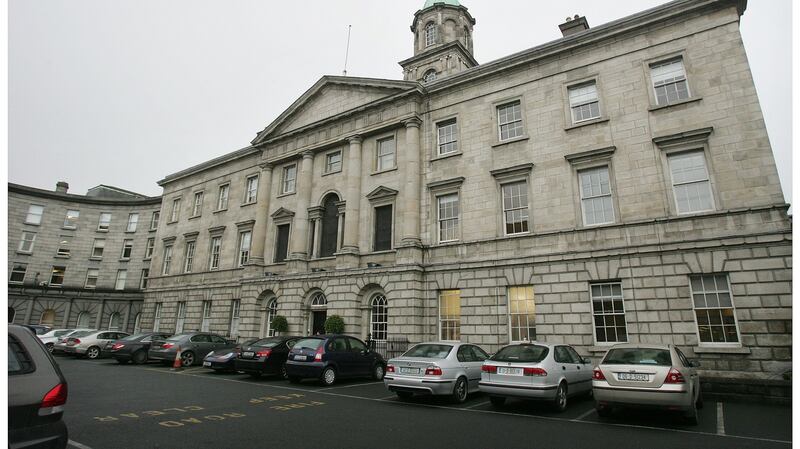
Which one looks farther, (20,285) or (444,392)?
(20,285)

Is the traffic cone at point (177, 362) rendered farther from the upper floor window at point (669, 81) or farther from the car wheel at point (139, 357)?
the upper floor window at point (669, 81)

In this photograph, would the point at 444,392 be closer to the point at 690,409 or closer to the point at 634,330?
the point at 690,409

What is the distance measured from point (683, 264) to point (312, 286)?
17.3 meters

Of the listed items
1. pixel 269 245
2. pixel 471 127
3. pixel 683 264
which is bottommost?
pixel 683 264

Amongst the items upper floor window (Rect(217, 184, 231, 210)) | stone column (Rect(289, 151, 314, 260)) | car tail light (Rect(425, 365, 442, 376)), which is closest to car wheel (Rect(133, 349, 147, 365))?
stone column (Rect(289, 151, 314, 260))

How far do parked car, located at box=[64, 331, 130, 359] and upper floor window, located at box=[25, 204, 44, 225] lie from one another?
28360 mm

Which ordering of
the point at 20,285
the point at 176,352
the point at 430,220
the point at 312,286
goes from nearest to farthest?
the point at 176,352, the point at 430,220, the point at 312,286, the point at 20,285

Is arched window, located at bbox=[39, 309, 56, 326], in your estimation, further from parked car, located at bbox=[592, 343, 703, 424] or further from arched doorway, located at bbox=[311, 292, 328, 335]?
parked car, located at bbox=[592, 343, 703, 424]

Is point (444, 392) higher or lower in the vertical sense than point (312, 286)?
lower

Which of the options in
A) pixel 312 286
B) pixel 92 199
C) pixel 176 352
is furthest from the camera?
pixel 92 199

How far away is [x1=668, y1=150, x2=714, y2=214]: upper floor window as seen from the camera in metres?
15.1

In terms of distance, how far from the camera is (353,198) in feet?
77.2

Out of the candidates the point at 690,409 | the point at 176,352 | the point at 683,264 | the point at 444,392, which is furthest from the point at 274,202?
the point at 690,409

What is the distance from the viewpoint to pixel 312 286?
23328 mm
